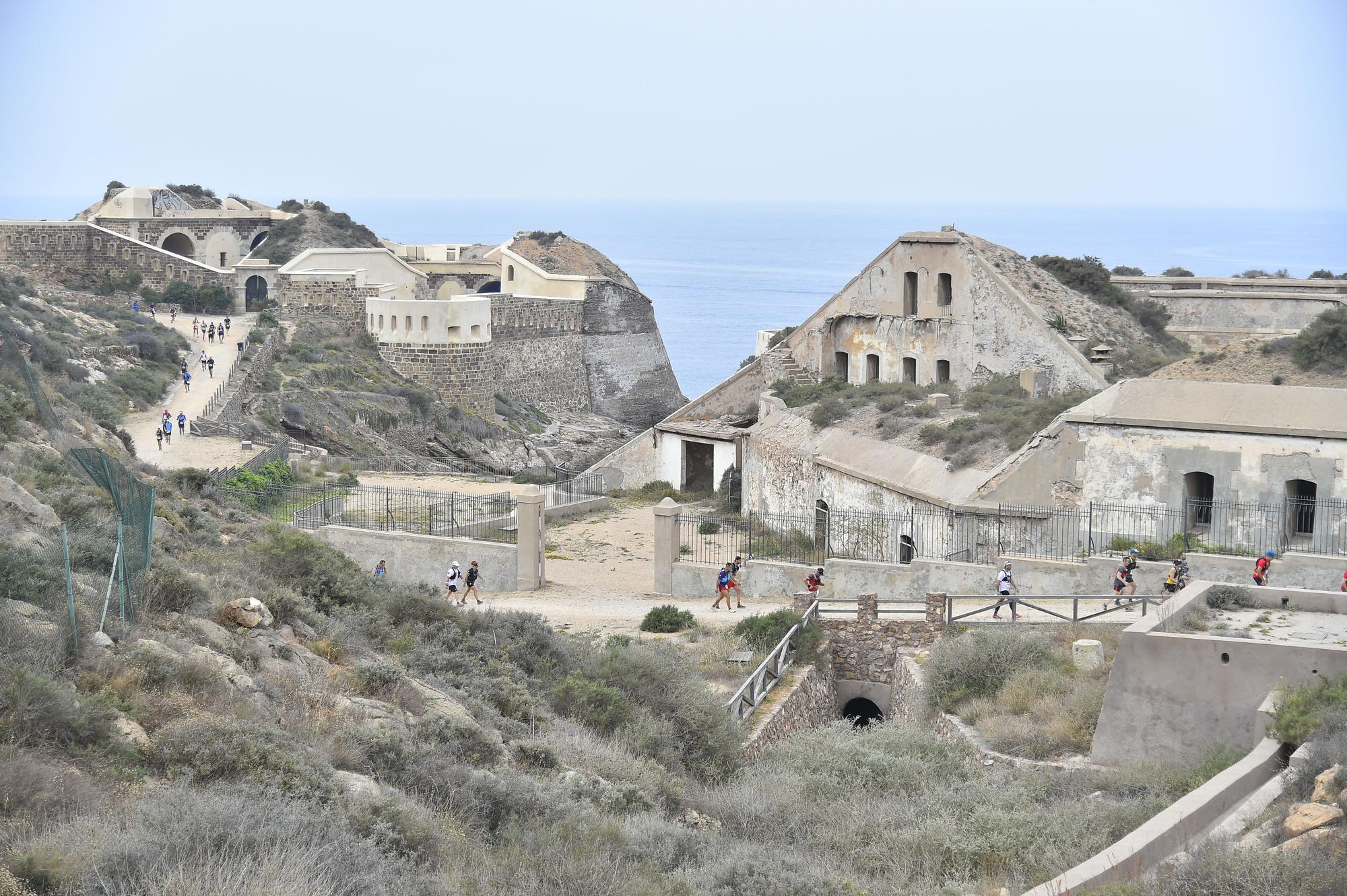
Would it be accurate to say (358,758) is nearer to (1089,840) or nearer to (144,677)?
(144,677)

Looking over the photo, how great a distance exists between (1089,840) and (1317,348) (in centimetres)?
1534

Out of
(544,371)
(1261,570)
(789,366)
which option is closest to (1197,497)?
(1261,570)

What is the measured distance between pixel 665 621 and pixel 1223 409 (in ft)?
28.1

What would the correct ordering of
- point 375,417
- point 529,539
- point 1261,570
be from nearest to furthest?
point 1261,570 < point 529,539 < point 375,417

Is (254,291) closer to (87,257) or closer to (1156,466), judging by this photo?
(87,257)

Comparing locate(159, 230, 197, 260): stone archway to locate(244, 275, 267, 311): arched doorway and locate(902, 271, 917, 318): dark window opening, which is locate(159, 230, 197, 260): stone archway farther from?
locate(902, 271, 917, 318): dark window opening

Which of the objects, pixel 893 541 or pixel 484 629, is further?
pixel 893 541

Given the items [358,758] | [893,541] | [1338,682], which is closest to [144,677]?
[358,758]

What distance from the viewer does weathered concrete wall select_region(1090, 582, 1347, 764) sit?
12422 millimetres

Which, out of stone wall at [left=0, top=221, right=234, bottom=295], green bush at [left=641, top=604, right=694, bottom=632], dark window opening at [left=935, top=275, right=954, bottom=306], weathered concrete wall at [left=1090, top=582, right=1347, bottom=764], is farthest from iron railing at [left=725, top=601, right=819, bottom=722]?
stone wall at [left=0, top=221, right=234, bottom=295]

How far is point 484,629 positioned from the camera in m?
14.6

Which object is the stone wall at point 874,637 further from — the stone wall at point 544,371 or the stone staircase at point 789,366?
the stone wall at point 544,371

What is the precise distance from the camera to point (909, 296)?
33719mm

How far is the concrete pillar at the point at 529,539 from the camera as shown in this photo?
22453 mm
